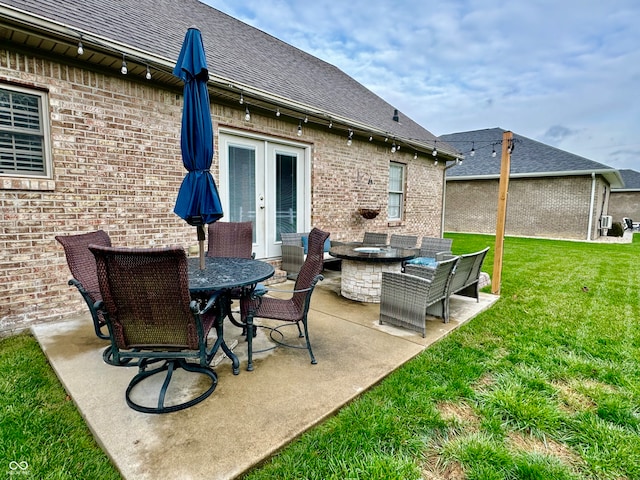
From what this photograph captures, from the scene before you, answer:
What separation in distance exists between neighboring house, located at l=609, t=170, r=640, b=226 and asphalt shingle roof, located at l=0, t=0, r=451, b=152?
28.9 meters

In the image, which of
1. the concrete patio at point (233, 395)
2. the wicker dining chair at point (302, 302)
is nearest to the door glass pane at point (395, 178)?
the concrete patio at point (233, 395)

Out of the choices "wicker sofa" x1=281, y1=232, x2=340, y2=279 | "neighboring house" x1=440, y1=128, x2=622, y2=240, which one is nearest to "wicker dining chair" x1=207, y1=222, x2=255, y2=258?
"wicker sofa" x1=281, y1=232, x2=340, y2=279

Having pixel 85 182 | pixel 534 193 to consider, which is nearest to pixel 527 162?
pixel 534 193

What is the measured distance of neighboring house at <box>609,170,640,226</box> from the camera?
27812mm

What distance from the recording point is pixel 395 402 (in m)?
2.37

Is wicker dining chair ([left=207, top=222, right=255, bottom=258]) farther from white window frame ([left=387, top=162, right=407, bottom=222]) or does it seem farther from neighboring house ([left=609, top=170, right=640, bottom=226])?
neighboring house ([left=609, top=170, right=640, bottom=226])

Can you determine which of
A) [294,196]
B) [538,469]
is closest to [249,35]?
[294,196]

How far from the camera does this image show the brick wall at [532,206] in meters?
15.4

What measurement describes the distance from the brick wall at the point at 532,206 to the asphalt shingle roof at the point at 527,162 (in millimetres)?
545

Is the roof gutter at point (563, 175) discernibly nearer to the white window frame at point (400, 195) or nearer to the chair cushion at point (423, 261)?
the white window frame at point (400, 195)

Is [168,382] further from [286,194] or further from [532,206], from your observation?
[532,206]

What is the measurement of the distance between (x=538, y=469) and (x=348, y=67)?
13.4m

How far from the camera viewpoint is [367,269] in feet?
15.7

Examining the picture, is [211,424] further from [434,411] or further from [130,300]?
[434,411]
